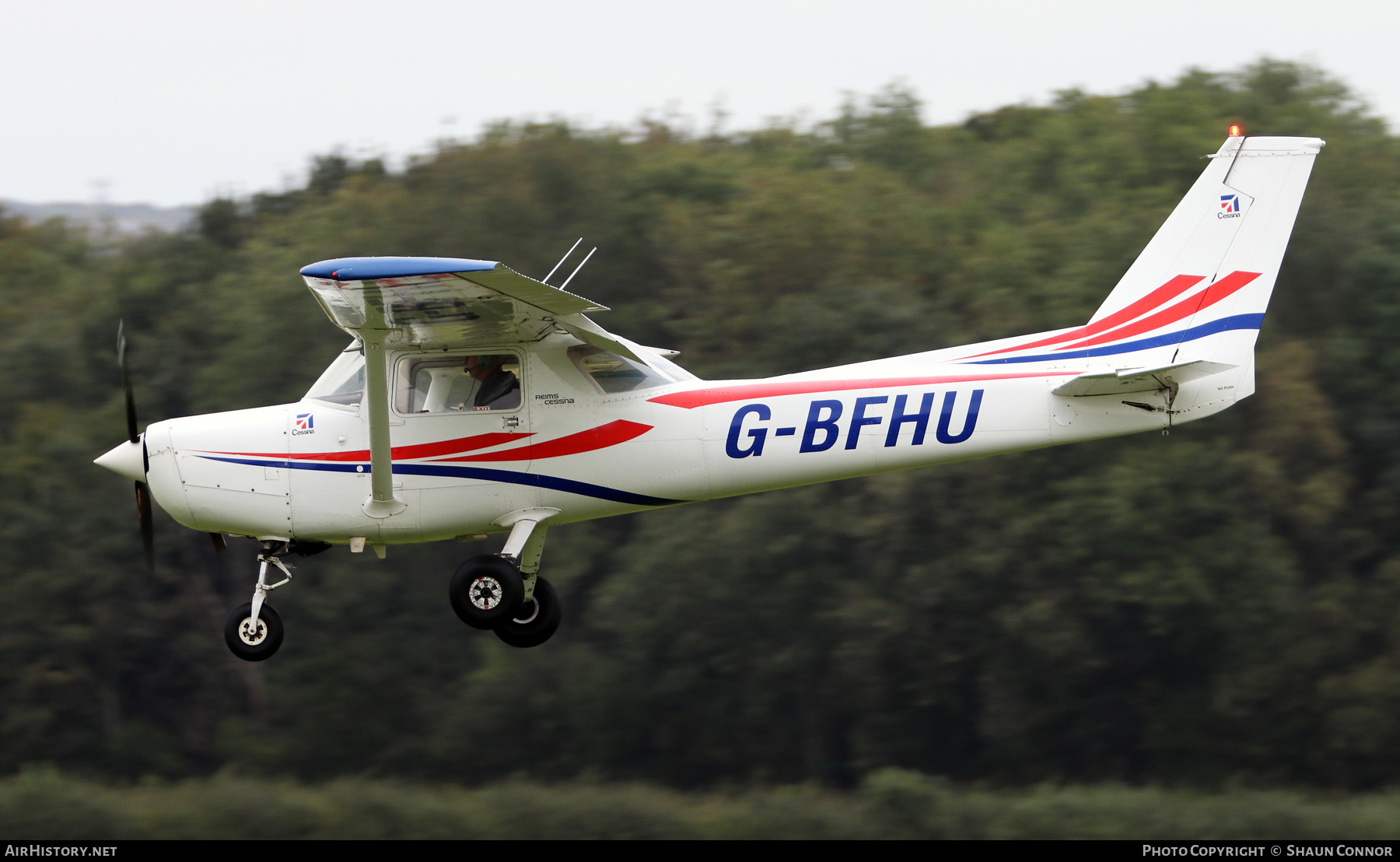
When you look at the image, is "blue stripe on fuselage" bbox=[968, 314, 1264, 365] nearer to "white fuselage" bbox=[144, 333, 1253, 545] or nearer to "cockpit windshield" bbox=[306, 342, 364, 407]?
"white fuselage" bbox=[144, 333, 1253, 545]

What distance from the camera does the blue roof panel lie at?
8.32 metres

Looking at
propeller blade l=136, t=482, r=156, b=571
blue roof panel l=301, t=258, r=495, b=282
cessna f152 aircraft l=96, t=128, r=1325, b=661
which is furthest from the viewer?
propeller blade l=136, t=482, r=156, b=571

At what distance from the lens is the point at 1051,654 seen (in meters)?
27.4

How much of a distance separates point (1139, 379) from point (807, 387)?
2.16 m

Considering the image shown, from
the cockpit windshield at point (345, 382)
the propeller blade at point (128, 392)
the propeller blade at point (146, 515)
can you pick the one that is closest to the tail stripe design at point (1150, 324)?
the cockpit windshield at point (345, 382)

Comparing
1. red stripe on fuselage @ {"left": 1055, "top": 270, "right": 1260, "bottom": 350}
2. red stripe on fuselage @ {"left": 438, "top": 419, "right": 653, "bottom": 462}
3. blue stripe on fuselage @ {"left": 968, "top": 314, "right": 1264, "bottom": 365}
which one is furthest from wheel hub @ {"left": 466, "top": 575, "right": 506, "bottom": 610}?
red stripe on fuselage @ {"left": 1055, "top": 270, "right": 1260, "bottom": 350}

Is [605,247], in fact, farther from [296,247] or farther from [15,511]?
[15,511]

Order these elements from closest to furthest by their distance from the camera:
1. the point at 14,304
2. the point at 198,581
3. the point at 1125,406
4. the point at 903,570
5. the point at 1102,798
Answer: the point at 1125,406 < the point at 1102,798 < the point at 903,570 < the point at 198,581 < the point at 14,304

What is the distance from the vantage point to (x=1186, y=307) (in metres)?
10.3

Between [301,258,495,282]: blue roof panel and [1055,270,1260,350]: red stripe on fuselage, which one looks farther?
[1055,270,1260,350]: red stripe on fuselage

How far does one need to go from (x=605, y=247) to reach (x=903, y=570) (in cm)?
924

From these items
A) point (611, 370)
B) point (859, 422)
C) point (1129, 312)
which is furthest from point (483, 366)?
point (1129, 312)

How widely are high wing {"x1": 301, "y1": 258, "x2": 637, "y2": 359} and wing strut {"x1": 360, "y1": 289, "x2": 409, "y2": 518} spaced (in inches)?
2.8
